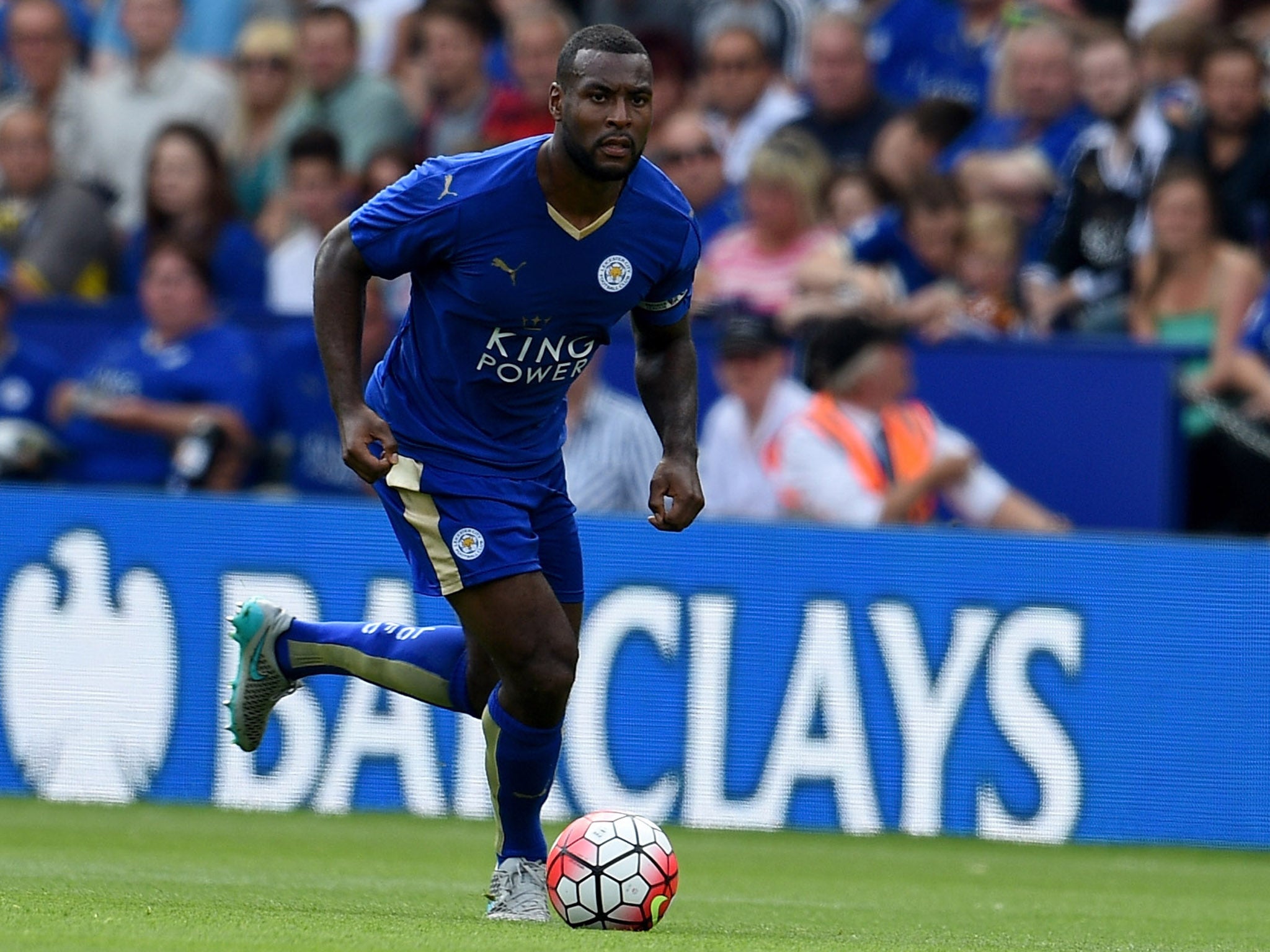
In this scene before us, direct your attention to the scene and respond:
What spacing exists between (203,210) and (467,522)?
280 inches

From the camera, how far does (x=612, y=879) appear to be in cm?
601

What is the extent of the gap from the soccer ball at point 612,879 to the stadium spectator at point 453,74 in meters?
8.29

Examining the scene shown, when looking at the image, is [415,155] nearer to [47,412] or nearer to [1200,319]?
[47,412]

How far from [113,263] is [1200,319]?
245 inches

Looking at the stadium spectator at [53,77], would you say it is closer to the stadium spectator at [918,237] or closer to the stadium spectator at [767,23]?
the stadium spectator at [767,23]

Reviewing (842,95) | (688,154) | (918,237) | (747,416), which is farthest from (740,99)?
(747,416)

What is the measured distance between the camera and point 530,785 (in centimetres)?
627

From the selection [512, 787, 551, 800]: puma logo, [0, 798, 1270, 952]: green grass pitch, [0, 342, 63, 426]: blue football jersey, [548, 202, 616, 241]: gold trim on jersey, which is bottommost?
[0, 798, 1270, 952]: green grass pitch

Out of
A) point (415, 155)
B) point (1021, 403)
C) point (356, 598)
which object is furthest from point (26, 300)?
point (1021, 403)

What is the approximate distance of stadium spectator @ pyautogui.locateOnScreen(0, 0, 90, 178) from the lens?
1428cm

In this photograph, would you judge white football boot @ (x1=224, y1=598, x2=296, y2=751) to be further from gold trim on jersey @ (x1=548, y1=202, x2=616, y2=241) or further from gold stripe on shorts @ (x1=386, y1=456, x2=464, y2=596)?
gold trim on jersey @ (x1=548, y1=202, x2=616, y2=241)

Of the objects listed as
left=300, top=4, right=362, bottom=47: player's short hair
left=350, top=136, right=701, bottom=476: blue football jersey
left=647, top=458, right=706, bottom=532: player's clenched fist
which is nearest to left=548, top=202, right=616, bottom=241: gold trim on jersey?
left=350, top=136, right=701, bottom=476: blue football jersey

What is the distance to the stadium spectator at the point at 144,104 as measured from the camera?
1412cm

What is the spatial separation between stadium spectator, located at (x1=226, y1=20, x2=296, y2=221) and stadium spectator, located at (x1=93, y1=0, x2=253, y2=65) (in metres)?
1.11
